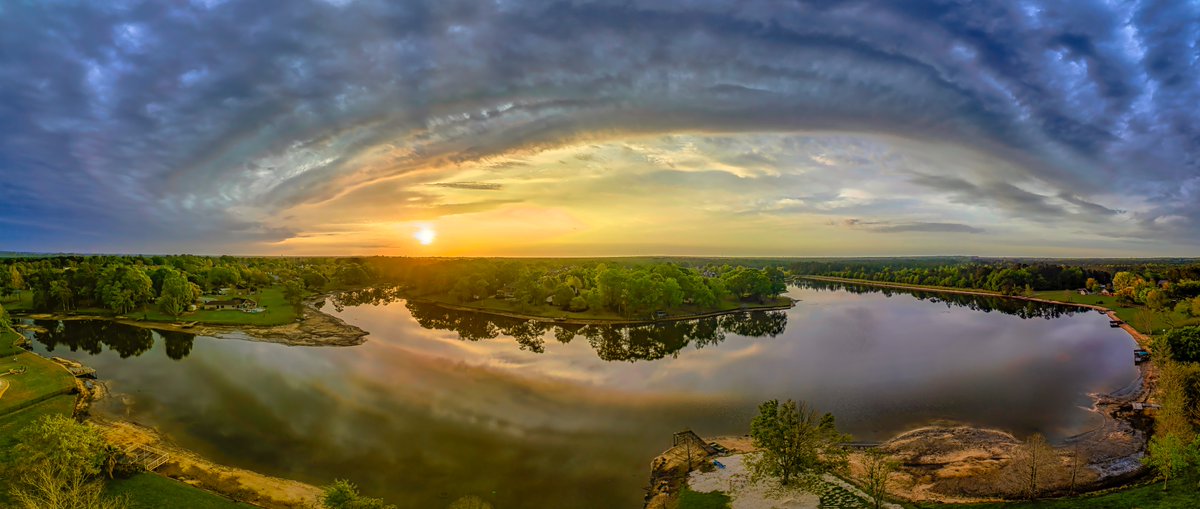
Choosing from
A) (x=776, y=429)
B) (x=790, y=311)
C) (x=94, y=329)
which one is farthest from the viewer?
(x=790, y=311)

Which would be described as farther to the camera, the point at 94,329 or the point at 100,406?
the point at 94,329

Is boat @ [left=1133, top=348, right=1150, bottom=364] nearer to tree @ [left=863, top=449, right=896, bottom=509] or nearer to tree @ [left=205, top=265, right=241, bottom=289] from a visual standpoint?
tree @ [left=863, top=449, right=896, bottom=509]

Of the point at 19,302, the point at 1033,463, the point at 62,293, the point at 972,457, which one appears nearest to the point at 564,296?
the point at 972,457

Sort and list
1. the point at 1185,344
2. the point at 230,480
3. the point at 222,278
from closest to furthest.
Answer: the point at 230,480, the point at 1185,344, the point at 222,278

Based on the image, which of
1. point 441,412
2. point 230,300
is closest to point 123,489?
point 441,412

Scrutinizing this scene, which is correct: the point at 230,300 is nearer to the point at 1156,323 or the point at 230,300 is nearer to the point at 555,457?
the point at 555,457

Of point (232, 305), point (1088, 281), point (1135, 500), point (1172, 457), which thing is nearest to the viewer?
point (1135, 500)

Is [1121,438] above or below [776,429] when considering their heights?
below

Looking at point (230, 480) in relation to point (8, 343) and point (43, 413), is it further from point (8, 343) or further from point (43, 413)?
point (8, 343)
